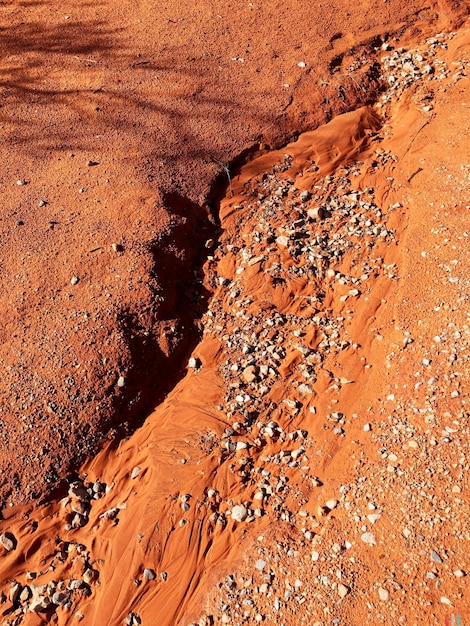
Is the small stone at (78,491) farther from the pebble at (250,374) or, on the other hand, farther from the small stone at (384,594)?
the small stone at (384,594)

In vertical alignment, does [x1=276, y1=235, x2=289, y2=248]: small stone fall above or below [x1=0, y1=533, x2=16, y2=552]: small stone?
above

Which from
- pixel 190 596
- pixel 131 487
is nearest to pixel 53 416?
pixel 131 487

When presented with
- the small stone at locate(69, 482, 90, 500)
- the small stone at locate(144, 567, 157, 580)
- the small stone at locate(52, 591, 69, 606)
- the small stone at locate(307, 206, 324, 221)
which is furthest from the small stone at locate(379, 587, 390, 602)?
the small stone at locate(307, 206, 324, 221)

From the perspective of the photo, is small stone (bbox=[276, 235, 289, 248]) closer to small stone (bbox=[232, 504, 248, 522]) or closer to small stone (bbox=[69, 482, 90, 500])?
small stone (bbox=[232, 504, 248, 522])

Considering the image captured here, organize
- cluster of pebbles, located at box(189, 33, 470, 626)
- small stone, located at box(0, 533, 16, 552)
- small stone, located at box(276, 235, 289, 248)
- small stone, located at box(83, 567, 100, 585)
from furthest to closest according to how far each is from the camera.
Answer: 1. small stone, located at box(276, 235, 289, 248)
2. small stone, located at box(0, 533, 16, 552)
3. small stone, located at box(83, 567, 100, 585)
4. cluster of pebbles, located at box(189, 33, 470, 626)

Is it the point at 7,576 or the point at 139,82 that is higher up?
the point at 139,82

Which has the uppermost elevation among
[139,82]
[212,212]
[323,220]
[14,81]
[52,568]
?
[14,81]

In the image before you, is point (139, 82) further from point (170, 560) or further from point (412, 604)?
point (412, 604)
